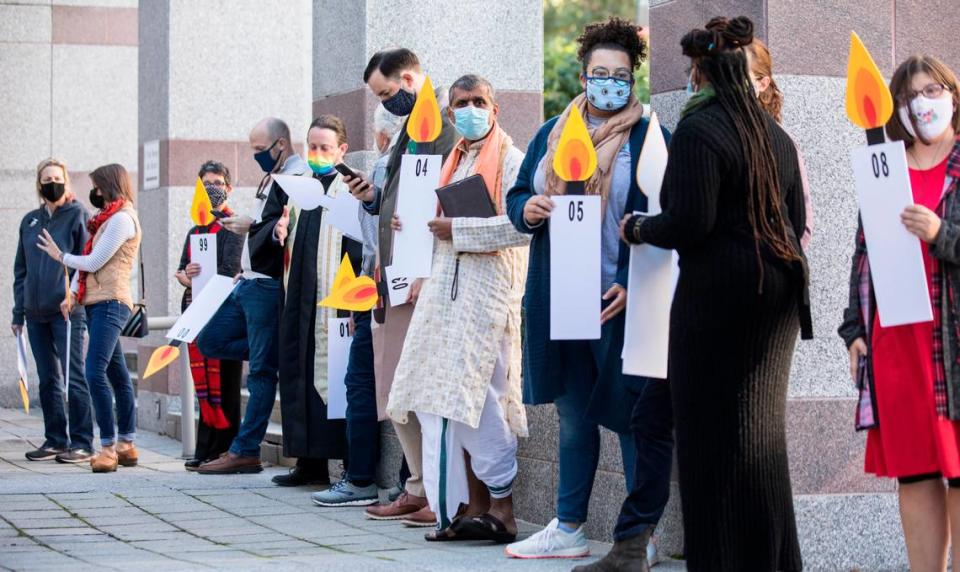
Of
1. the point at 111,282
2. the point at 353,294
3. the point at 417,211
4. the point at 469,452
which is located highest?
the point at 417,211

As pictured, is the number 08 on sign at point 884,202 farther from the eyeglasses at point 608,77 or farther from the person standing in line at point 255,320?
the person standing in line at point 255,320

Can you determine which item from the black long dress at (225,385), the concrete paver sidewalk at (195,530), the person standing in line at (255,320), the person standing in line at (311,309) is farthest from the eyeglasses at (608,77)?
the black long dress at (225,385)

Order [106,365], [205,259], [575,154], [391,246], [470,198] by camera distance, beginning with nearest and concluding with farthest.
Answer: [575,154]
[470,198]
[391,246]
[205,259]
[106,365]

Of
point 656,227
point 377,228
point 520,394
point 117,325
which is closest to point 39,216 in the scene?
point 117,325

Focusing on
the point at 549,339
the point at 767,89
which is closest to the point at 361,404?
the point at 549,339

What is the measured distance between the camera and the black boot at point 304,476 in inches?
353

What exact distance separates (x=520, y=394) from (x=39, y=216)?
521 cm

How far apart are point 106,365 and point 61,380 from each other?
1116 mm

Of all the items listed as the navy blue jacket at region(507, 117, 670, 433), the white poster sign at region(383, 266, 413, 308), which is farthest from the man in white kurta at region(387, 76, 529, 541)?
the navy blue jacket at region(507, 117, 670, 433)

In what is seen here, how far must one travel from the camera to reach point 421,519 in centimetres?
732

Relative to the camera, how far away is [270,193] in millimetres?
9000

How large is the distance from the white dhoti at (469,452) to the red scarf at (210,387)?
3.39 meters

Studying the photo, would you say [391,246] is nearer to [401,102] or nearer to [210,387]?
[401,102]

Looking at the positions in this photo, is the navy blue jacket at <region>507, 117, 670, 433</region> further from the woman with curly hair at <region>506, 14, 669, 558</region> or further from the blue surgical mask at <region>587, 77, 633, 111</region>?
the blue surgical mask at <region>587, 77, 633, 111</region>
